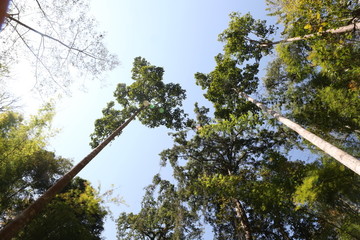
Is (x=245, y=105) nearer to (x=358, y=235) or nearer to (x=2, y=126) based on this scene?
(x=358, y=235)

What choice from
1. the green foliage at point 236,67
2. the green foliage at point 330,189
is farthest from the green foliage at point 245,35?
the green foliage at point 330,189

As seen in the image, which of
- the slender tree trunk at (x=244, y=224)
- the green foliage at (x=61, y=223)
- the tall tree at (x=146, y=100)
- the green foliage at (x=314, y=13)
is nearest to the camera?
the green foliage at (x=314, y=13)

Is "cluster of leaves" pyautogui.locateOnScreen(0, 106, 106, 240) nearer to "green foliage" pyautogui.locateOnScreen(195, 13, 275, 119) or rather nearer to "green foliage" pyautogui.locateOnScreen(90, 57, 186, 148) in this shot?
"green foliage" pyautogui.locateOnScreen(90, 57, 186, 148)

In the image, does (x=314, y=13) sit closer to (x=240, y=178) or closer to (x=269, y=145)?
(x=240, y=178)

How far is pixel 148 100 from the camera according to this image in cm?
1484

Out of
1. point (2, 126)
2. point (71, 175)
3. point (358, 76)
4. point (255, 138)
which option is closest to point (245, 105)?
point (255, 138)

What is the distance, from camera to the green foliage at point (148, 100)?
14.4m

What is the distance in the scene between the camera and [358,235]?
7.47 meters

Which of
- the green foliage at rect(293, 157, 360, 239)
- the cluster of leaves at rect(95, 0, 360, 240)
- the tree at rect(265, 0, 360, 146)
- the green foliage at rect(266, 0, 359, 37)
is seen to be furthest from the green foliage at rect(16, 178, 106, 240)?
the tree at rect(265, 0, 360, 146)

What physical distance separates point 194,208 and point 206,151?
3.75 metres

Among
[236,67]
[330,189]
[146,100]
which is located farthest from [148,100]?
[330,189]

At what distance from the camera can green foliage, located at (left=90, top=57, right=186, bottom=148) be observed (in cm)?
1443

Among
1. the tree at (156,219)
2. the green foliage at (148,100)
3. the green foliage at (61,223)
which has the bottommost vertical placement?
the green foliage at (61,223)

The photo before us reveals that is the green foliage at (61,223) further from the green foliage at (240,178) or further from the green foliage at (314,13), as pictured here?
the green foliage at (314,13)
